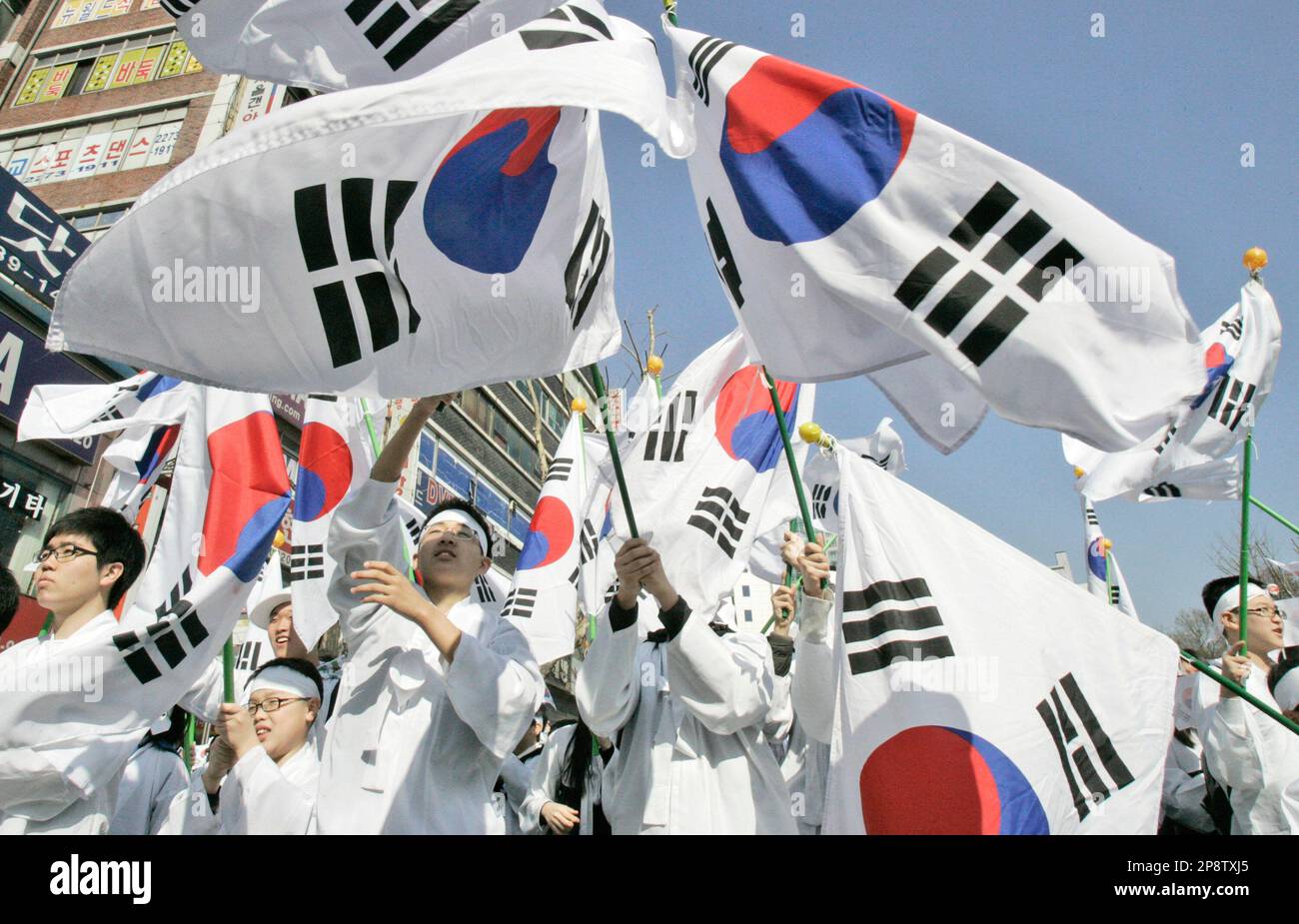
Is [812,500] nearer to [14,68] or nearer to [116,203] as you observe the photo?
[116,203]

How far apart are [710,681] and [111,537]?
2.14m

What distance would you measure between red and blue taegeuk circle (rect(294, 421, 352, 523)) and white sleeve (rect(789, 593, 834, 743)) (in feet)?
8.74

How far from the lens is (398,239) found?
2.28 m

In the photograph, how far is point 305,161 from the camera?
2084 millimetres

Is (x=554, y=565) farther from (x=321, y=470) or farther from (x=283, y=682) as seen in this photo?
(x=283, y=682)

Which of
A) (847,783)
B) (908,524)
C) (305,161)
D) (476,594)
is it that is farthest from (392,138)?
(476,594)

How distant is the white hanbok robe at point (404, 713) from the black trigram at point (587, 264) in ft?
2.58

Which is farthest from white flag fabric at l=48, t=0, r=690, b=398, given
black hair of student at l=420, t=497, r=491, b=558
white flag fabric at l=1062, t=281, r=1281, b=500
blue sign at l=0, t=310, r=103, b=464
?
blue sign at l=0, t=310, r=103, b=464

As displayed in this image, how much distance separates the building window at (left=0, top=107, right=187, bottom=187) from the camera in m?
19.9

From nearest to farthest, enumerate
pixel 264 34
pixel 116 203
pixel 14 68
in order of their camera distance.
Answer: pixel 264 34
pixel 116 203
pixel 14 68

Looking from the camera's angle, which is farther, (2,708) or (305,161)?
(2,708)
